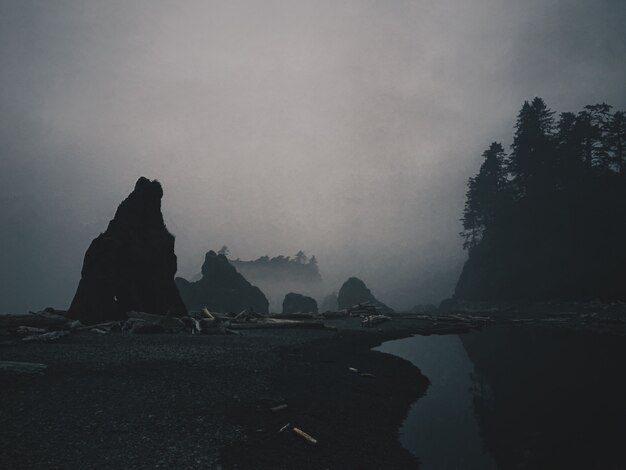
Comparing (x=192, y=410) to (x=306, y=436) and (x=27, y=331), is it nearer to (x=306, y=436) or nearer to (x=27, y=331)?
(x=306, y=436)

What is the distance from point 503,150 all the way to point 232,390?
86773 millimetres

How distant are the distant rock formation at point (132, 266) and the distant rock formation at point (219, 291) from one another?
5355 cm

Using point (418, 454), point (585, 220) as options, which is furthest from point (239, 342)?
point (585, 220)

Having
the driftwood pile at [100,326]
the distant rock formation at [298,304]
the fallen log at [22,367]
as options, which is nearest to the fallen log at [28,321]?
the driftwood pile at [100,326]

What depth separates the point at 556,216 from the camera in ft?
189

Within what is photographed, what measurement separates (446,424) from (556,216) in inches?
2470

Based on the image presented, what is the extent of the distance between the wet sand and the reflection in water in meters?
0.49

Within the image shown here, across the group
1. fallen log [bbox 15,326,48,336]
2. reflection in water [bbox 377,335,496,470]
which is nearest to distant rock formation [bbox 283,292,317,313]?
reflection in water [bbox 377,335,496,470]

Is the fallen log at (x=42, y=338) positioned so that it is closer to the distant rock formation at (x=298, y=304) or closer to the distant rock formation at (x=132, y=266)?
the distant rock formation at (x=132, y=266)

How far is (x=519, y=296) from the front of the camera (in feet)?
188

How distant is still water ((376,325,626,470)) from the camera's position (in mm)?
Answer: 8039

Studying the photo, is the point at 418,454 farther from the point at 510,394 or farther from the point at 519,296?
the point at 519,296

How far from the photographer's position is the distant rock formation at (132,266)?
77.2 ft

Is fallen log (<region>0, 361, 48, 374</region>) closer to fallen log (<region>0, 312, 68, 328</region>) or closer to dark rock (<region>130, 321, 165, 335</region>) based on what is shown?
dark rock (<region>130, 321, 165, 335</region>)
